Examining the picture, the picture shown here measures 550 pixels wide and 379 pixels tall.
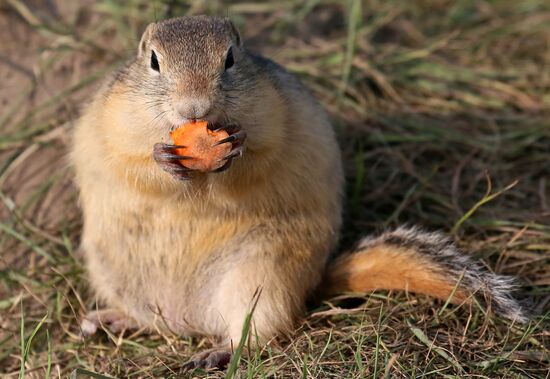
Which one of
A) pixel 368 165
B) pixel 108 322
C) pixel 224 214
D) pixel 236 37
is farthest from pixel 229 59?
pixel 368 165

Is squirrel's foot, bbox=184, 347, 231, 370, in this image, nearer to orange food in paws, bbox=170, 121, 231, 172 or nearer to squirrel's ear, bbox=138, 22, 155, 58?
orange food in paws, bbox=170, 121, 231, 172

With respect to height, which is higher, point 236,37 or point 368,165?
point 236,37

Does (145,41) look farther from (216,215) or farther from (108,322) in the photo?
(108,322)

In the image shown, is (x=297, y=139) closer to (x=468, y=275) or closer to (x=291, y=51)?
(x=468, y=275)

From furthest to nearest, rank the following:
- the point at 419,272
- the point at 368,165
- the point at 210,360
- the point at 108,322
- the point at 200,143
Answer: the point at 368,165, the point at 108,322, the point at 419,272, the point at 210,360, the point at 200,143

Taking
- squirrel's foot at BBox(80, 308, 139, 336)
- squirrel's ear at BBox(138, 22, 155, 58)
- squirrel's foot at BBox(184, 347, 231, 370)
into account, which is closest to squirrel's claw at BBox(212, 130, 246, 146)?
squirrel's ear at BBox(138, 22, 155, 58)

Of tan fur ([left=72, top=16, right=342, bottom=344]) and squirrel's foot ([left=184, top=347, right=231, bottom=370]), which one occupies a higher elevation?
tan fur ([left=72, top=16, right=342, bottom=344])

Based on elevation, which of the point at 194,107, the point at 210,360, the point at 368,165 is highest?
the point at 194,107
